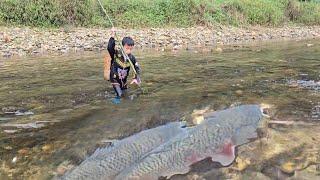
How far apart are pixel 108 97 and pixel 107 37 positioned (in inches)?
497

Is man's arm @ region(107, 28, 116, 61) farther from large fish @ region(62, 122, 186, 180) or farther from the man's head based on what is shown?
large fish @ region(62, 122, 186, 180)

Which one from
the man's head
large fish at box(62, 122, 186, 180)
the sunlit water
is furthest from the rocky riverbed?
large fish at box(62, 122, 186, 180)

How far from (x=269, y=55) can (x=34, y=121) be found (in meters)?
12.0

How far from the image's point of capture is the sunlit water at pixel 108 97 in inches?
259

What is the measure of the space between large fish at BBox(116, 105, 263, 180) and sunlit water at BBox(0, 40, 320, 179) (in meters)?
1.10

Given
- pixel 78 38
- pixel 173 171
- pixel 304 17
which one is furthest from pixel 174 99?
pixel 304 17

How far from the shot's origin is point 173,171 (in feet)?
17.5

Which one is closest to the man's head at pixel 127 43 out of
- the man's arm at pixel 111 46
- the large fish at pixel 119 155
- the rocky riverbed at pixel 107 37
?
the man's arm at pixel 111 46

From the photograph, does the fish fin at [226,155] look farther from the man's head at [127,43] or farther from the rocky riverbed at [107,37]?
the rocky riverbed at [107,37]

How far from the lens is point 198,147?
567 cm

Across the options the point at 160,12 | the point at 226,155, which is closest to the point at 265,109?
the point at 226,155

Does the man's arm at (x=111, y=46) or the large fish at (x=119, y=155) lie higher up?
the man's arm at (x=111, y=46)

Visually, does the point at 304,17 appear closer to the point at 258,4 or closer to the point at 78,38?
the point at 258,4

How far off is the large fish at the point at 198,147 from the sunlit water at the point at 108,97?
1103mm
